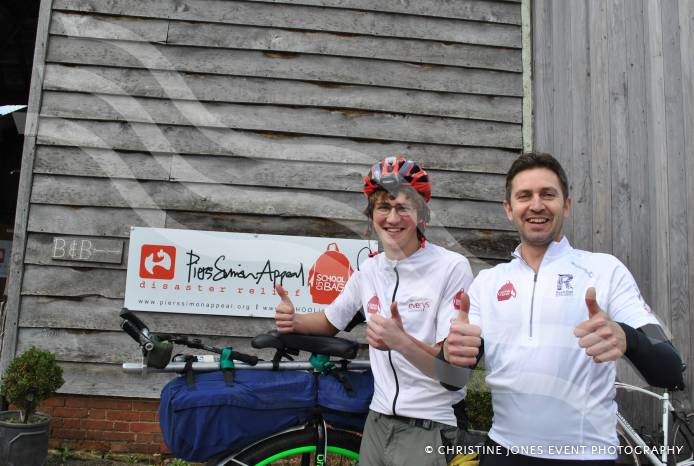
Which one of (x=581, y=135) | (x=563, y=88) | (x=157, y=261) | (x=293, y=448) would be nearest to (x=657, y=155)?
(x=581, y=135)

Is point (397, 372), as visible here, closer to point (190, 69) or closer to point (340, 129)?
point (340, 129)

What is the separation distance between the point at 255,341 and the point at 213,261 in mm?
2051

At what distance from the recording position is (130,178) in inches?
158

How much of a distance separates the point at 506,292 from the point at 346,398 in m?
0.78

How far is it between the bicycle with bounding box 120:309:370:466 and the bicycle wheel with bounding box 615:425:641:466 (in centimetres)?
183

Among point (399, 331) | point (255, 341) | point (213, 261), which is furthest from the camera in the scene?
point (213, 261)

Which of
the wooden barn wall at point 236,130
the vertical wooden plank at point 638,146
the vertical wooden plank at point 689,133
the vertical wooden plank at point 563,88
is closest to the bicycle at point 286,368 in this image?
the wooden barn wall at point 236,130

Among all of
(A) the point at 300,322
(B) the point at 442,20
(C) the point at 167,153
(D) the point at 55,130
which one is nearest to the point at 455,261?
(A) the point at 300,322

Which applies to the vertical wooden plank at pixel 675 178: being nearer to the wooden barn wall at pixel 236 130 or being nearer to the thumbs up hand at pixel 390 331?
the wooden barn wall at pixel 236 130

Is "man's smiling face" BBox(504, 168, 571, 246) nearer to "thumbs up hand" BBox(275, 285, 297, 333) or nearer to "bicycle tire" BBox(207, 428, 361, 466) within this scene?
"thumbs up hand" BBox(275, 285, 297, 333)

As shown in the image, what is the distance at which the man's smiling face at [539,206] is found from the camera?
1.53 meters

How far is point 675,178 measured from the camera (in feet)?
9.95

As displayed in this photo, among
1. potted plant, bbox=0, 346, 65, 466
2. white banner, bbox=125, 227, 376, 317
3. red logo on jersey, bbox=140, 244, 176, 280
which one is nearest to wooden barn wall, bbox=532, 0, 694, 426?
white banner, bbox=125, 227, 376, 317

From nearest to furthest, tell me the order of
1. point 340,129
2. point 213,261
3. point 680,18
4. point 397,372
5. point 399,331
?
point 399,331
point 397,372
point 680,18
point 213,261
point 340,129
